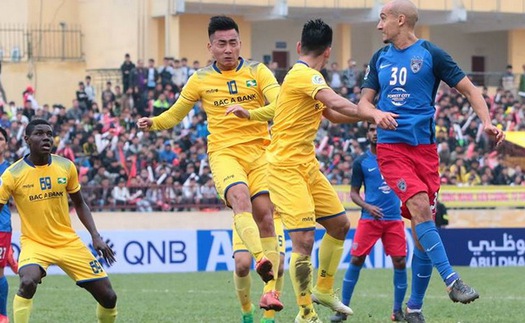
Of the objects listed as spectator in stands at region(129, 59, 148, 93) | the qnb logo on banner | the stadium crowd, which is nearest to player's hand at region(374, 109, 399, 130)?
the qnb logo on banner

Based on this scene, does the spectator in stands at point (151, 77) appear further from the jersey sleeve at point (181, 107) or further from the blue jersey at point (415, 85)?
the blue jersey at point (415, 85)

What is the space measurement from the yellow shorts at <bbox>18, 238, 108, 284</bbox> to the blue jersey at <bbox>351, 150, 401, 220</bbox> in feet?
15.7

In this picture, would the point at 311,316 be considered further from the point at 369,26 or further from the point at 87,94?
the point at 369,26

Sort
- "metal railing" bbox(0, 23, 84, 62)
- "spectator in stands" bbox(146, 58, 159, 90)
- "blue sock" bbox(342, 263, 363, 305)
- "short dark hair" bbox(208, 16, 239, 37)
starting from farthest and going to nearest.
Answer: "metal railing" bbox(0, 23, 84, 62) → "spectator in stands" bbox(146, 58, 159, 90) → "blue sock" bbox(342, 263, 363, 305) → "short dark hair" bbox(208, 16, 239, 37)

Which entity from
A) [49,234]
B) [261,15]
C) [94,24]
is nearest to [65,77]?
[94,24]

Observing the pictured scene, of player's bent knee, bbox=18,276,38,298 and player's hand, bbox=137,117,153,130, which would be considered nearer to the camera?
player's bent knee, bbox=18,276,38,298

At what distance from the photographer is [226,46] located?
39.6 feet

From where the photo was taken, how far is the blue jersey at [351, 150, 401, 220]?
15.2m

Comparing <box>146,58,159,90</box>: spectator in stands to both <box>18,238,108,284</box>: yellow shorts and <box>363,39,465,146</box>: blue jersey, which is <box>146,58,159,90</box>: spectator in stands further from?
<box>363,39,465,146</box>: blue jersey

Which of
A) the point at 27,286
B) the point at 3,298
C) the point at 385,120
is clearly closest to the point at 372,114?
the point at 385,120

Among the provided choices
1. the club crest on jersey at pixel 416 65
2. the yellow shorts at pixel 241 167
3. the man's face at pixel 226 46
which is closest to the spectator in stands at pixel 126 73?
the man's face at pixel 226 46

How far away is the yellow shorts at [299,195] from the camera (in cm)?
1150

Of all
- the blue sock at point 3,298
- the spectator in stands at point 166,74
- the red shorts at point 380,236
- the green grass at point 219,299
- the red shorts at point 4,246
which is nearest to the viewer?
the blue sock at point 3,298

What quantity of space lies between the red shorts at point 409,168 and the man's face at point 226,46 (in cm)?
195
